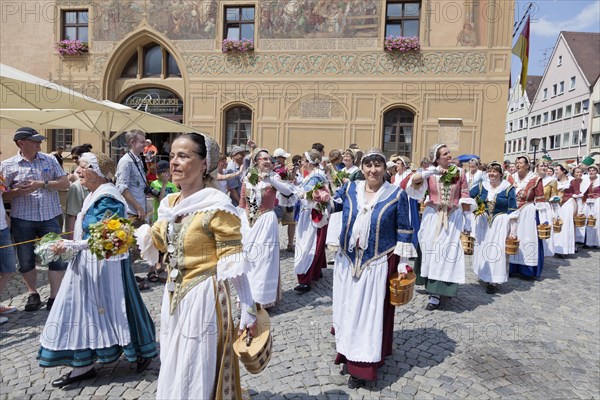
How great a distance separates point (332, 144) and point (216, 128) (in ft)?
16.4

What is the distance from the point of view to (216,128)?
60.6 ft

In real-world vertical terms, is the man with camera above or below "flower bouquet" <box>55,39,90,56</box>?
below

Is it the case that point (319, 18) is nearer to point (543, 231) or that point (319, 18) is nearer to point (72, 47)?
point (72, 47)

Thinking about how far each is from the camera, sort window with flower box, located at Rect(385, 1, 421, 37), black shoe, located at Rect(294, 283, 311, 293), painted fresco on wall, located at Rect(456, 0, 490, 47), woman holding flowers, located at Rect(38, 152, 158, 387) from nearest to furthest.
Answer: woman holding flowers, located at Rect(38, 152, 158, 387) < black shoe, located at Rect(294, 283, 311, 293) < painted fresco on wall, located at Rect(456, 0, 490, 47) < window with flower box, located at Rect(385, 1, 421, 37)

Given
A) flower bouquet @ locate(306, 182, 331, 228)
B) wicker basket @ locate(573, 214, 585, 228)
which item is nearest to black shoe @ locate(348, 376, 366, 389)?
flower bouquet @ locate(306, 182, 331, 228)

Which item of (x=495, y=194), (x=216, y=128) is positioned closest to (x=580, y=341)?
(x=495, y=194)

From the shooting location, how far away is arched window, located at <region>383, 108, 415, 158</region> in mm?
17406

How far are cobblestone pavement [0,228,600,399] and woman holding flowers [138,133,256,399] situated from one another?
1.20 metres

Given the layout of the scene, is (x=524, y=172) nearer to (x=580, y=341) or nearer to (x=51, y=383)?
(x=580, y=341)

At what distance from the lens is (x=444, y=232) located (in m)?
6.09

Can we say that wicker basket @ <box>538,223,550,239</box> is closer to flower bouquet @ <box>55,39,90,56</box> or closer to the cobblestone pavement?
the cobblestone pavement

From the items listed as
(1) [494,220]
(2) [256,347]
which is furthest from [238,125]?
(2) [256,347]

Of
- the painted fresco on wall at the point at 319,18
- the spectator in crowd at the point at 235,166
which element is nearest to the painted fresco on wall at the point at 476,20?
the painted fresco on wall at the point at 319,18

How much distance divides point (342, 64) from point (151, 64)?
882 cm
